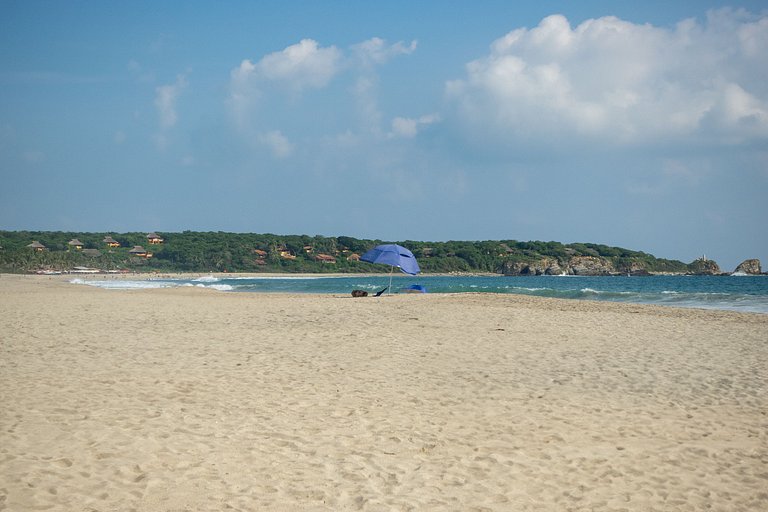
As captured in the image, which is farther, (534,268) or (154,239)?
(154,239)

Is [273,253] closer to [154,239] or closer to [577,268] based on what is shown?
[154,239]

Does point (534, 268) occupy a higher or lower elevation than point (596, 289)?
higher

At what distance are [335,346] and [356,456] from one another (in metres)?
6.36

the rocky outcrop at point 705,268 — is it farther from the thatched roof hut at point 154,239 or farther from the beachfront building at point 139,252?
the thatched roof hut at point 154,239

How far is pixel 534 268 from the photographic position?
120 meters

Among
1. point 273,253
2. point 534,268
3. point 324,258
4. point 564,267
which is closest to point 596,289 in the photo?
point 534,268

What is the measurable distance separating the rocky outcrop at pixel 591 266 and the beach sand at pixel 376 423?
368 feet

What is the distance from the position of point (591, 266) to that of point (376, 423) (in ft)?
401

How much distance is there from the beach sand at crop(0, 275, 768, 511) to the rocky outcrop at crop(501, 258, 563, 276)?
10903 cm

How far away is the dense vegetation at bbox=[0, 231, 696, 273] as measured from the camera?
115 m

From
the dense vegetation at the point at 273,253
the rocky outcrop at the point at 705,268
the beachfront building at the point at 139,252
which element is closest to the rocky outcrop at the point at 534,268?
the dense vegetation at the point at 273,253

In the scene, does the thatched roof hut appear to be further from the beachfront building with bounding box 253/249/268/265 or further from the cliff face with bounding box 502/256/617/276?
the cliff face with bounding box 502/256/617/276

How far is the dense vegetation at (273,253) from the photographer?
115m

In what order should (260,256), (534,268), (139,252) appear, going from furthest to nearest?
1. (260,256)
2. (139,252)
3. (534,268)
